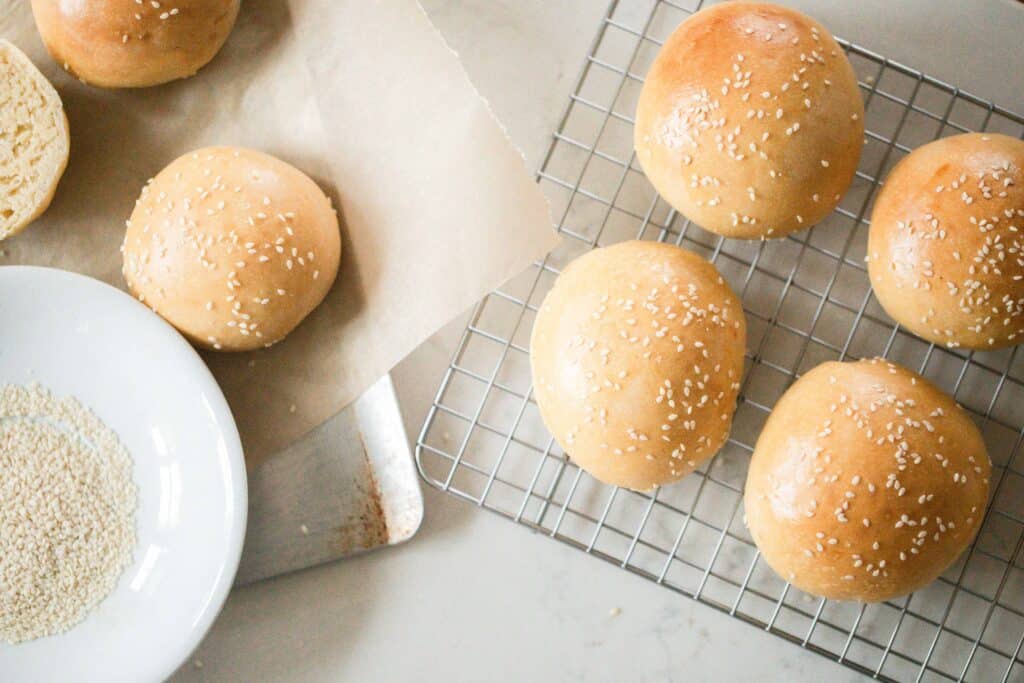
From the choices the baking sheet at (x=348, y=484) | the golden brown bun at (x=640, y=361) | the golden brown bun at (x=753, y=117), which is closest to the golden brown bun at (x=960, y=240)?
the golden brown bun at (x=753, y=117)

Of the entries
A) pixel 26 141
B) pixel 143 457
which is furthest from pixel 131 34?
pixel 143 457

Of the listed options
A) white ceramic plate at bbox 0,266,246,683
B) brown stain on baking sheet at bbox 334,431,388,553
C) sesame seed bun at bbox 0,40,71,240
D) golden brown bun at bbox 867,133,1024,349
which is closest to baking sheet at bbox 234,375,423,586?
brown stain on baking sheet at bbox 334,431,388,553

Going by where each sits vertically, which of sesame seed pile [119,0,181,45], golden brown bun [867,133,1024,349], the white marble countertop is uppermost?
sesame seed pile [119,0,181,45]

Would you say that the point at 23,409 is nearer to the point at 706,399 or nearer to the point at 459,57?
the point at 459,57

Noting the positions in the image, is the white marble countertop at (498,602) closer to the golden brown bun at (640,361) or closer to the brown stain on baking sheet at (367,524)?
the brown stain on baking sheet at (367,524)

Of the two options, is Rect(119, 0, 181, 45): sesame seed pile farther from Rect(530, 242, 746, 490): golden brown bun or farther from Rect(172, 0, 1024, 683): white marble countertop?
Rect(530, 242, 746, 490): golden brown bun

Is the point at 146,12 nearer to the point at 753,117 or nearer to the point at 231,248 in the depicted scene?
the point at 231,248

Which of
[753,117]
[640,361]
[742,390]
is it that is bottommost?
[742,390]
